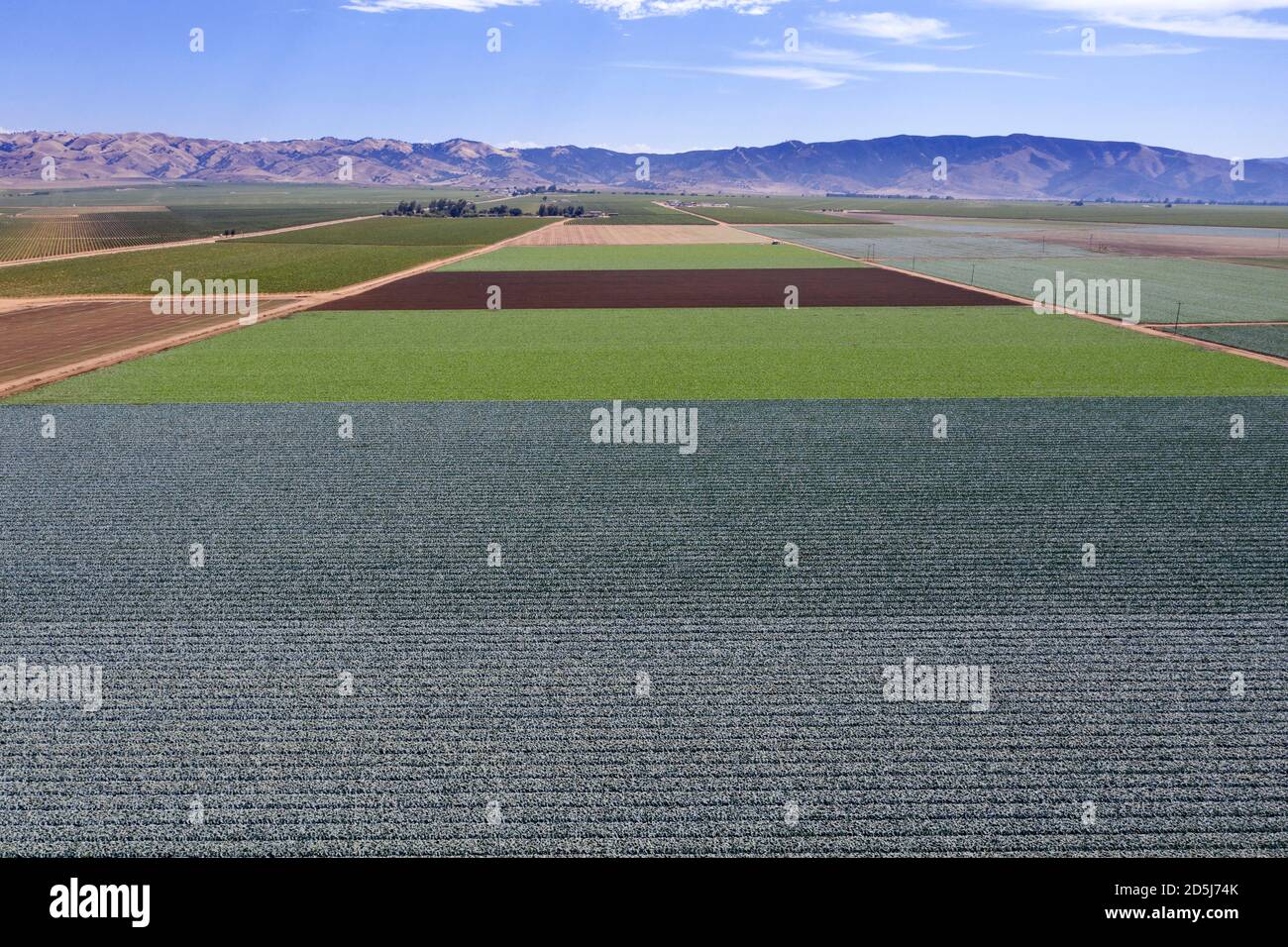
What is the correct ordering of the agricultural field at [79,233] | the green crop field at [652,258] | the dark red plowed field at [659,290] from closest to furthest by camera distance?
the dark red plowed field at [659,290], the green crop field at [652,258], the agricultural field at [79,233]

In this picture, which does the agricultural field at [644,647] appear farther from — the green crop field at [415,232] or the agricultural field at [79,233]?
the green crop field at [415,232]

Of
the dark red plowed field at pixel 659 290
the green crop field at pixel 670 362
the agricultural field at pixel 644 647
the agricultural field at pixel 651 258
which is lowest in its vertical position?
the agricultural field at pixel 644 647

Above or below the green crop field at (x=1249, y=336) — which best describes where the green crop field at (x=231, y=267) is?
above

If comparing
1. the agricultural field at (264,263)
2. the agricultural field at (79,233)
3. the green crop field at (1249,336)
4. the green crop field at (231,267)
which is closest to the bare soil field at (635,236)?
the agricultural field at (264,263)

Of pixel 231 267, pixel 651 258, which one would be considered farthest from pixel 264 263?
pixel 651 258

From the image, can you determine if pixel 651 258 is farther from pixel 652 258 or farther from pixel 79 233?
pixel 79 233
